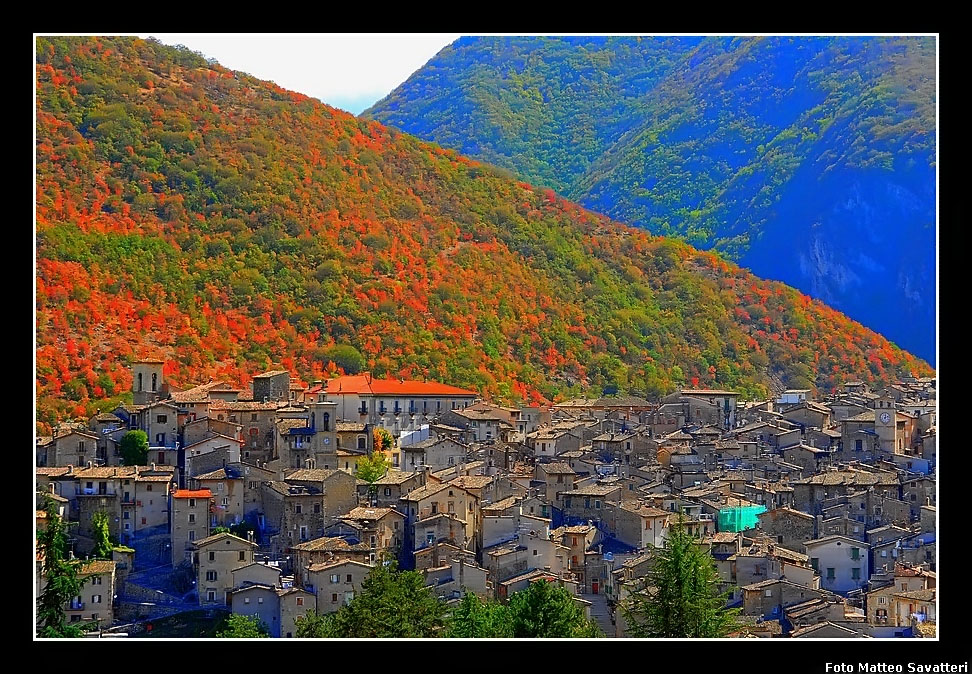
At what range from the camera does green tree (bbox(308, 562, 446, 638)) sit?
466 inches

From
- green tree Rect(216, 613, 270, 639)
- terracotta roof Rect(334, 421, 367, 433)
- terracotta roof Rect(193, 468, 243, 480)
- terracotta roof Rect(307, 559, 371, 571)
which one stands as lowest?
green tree Rect(216, 613, 270, 639)

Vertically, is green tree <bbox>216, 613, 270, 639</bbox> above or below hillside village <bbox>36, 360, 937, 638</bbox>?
below

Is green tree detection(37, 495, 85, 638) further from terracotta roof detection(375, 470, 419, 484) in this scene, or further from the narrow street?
the narrow street

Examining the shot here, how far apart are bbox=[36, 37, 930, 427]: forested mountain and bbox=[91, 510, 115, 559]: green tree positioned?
404 inches

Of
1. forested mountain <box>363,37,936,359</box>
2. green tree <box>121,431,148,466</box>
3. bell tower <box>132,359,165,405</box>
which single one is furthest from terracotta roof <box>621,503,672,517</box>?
forested mountain <box>363,37,936,359</box>

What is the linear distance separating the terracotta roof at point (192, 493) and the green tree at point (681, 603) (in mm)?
6917

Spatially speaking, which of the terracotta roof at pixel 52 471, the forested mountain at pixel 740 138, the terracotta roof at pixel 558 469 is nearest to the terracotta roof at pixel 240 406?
the terracotta roof at pixel 52 471

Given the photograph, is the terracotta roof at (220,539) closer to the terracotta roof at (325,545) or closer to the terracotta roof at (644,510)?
the terracotta roof at (325,545)

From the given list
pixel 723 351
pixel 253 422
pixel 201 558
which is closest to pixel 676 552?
pixel 201 558

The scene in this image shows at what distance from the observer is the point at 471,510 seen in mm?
18266

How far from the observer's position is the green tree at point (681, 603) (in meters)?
11.6

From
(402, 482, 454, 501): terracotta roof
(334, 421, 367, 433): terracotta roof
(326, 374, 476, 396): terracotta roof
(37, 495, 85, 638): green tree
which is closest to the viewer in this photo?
(37, 495, 85, 638): green tree

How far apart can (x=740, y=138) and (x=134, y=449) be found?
42528 millimetres

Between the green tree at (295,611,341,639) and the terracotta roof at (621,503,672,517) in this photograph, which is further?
the terracotta roof at (621,503,672,517)
